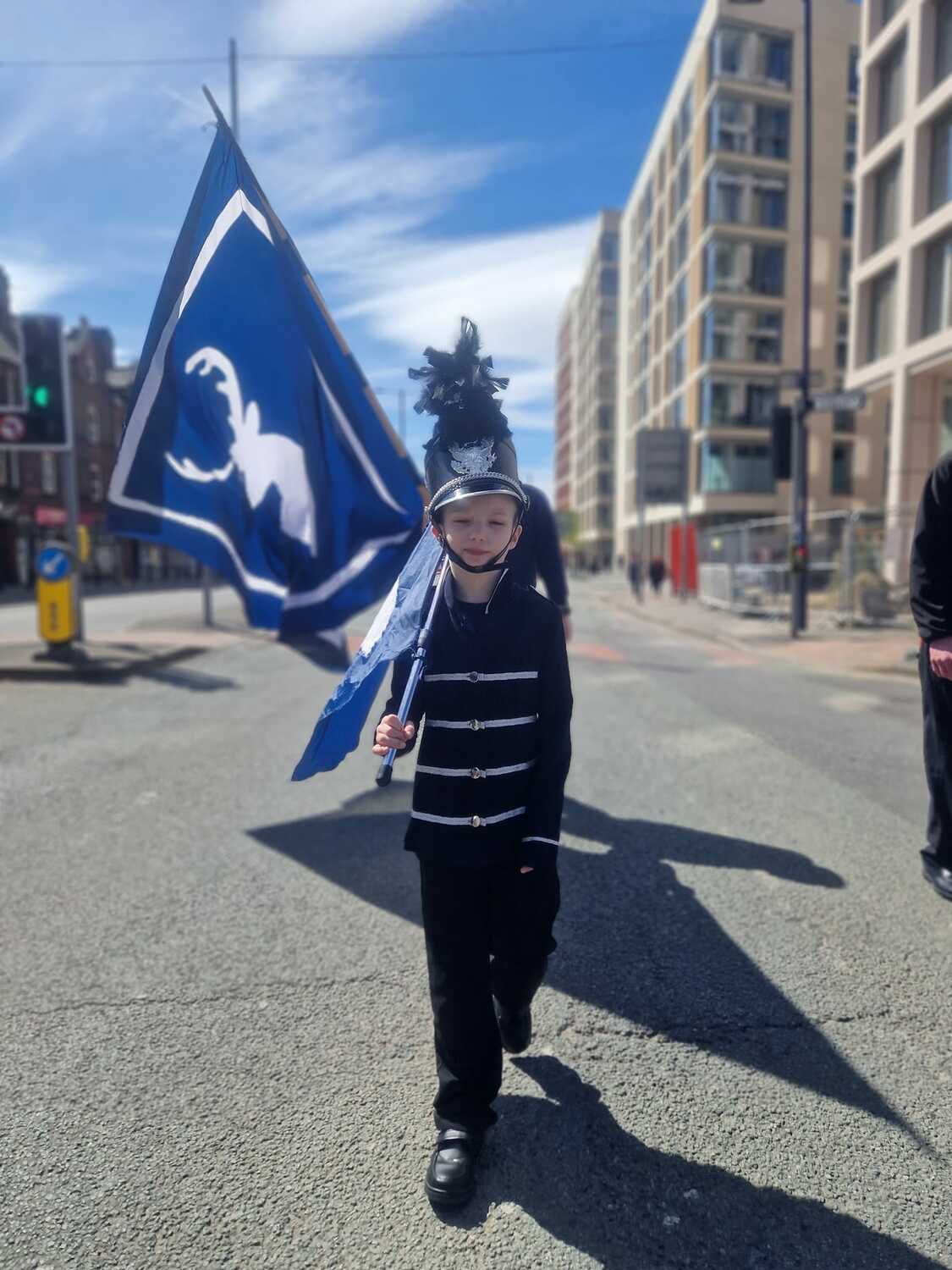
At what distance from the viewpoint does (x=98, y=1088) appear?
2316mm

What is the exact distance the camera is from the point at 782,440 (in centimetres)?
1445

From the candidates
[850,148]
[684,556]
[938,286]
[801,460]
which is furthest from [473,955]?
[850,148]

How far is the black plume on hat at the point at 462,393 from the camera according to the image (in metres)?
2.23

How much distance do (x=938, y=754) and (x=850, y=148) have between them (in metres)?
48.5

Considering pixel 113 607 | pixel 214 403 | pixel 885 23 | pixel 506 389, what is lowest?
pixel 113 607

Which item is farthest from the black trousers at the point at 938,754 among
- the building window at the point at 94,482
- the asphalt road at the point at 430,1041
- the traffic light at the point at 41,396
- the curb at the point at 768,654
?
the building window at the point at 94,482

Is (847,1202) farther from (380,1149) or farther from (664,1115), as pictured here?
(380,1149)

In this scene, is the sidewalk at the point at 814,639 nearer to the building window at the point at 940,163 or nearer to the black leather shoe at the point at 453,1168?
the black leather shoe at the point at 453,1168

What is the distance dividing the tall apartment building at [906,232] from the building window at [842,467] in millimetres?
19336

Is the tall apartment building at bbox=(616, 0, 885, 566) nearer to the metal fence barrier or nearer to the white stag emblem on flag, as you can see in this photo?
the metal fence barrier

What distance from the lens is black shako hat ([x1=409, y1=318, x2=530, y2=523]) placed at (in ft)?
7.14

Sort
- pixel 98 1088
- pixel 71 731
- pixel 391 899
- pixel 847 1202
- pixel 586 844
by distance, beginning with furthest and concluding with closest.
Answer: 1. pixel 71 731
2. pixel 586 844
3. pixel 391 899
4. pixel 98 1088
5. pixel 847 1202

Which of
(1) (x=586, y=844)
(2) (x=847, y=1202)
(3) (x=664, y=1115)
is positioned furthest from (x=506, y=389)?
(1) (x=586, y=844)

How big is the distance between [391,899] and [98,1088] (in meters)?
1.45
